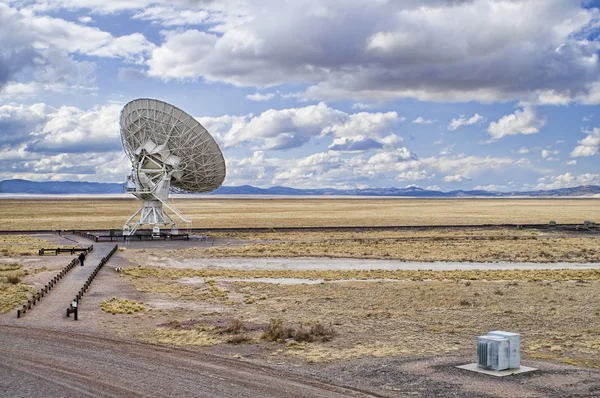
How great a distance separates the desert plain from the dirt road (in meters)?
1.15

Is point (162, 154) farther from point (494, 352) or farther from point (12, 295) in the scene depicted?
point (494, 352)

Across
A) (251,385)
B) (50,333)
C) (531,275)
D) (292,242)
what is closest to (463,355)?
(251,385)

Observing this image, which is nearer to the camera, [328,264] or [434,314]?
[434,314]

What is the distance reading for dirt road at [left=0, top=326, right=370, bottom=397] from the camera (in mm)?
13703

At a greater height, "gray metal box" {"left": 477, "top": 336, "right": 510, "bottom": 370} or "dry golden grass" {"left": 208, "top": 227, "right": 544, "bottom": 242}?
"dry golden grass" {"left": 208, "top": 227, "right": 544, "bottom": 242}

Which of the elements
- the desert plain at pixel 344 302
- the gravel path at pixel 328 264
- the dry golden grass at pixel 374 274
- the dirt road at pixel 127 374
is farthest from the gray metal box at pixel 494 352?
the gravel path at pixel 328 264

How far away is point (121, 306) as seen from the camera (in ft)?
79.2

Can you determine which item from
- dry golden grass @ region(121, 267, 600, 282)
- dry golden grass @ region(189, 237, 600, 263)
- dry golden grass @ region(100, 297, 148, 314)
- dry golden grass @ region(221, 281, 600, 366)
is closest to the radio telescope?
dry golden grass @ region(189, 237, 600, 263)

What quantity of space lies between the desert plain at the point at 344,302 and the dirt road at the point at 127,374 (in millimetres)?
1150

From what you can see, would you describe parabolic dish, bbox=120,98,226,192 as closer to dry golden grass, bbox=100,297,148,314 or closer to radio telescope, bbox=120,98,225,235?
radio telescope, bbox=120,98,225,235

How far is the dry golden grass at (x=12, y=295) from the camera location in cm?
2370

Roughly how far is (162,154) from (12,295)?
29.2m

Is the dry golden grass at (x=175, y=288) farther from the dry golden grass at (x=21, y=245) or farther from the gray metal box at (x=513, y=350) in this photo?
the dry golden grass at (x=21, y=245)

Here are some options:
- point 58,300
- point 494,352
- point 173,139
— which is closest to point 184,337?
point 58,300
